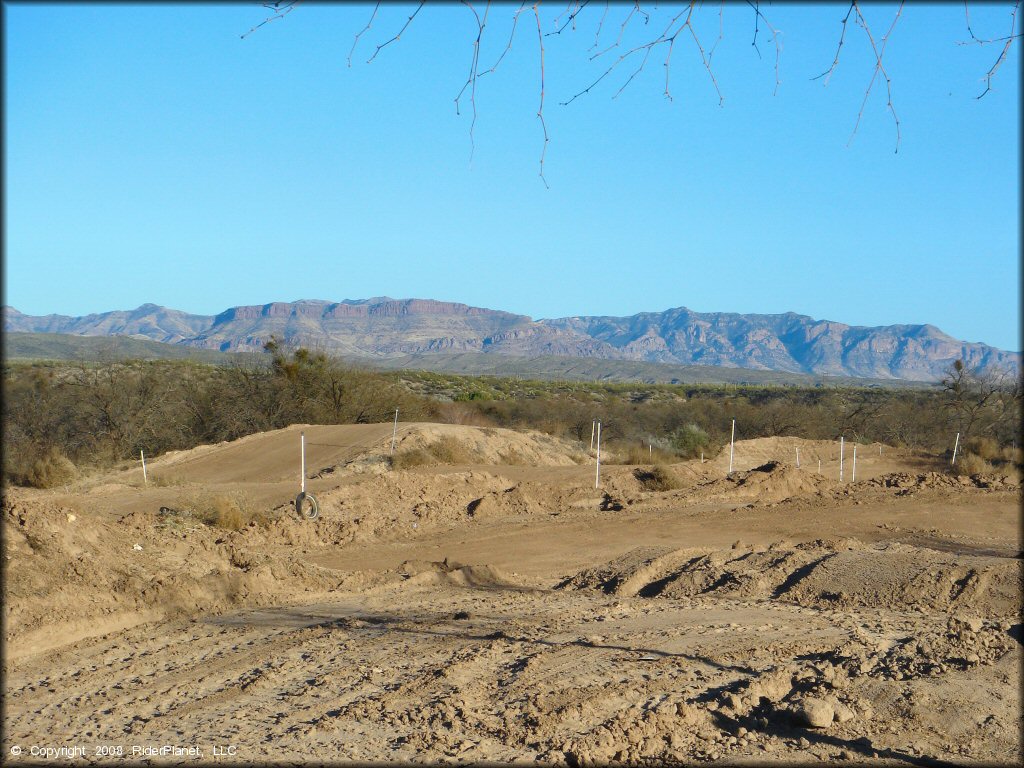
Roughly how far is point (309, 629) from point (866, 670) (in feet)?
19.4

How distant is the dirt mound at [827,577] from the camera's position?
11.8m

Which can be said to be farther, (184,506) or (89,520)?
(184,506)

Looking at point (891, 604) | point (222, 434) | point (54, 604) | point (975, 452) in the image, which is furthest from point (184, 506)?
point (975, 452)

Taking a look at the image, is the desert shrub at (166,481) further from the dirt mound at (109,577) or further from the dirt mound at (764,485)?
the dirt mound at (764,485)

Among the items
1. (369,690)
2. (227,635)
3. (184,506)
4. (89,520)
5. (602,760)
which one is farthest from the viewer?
(184,506)

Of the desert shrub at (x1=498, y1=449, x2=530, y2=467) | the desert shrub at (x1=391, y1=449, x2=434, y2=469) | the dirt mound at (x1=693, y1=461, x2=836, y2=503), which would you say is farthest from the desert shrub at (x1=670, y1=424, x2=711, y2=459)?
the desert shrub at (x1=391, y1=449, x2=434, y2=469)

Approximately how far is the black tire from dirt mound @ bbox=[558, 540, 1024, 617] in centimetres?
660

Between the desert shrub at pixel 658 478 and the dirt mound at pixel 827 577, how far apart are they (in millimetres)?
10977

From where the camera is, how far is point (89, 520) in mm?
13367

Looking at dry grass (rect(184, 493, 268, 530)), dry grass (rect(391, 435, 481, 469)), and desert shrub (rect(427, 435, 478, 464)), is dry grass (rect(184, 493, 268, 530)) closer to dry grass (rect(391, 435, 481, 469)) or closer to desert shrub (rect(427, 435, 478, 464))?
dry grass (rect(391, 435, 481, 469))

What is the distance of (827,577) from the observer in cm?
1280

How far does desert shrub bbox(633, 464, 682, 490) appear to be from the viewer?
26.0 meters

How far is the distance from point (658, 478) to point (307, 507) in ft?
36.6

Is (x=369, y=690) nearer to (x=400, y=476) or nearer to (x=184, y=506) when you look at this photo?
(x=184, y=506)
